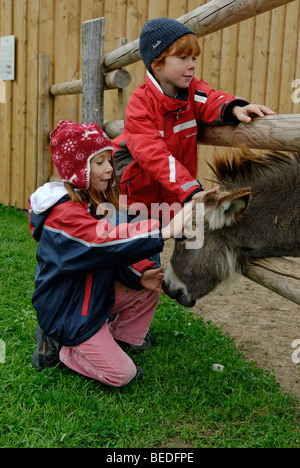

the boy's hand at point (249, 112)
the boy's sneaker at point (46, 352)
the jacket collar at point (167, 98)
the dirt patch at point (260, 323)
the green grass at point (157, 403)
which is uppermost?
the jacket collar at point (167, 98)

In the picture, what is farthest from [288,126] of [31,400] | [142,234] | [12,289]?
[12,289]

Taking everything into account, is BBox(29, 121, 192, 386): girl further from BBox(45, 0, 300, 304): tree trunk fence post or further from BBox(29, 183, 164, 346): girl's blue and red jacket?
BBox(45, 0, 300, 304): tree trunk fence post

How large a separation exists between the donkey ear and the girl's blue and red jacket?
0.93 feet

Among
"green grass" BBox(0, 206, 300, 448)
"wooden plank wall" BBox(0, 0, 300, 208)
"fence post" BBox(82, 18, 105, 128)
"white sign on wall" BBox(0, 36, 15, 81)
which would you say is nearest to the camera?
"green grass" BBox(0, 206, 300, 448)

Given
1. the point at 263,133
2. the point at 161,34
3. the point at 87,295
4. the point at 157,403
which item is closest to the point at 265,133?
the point at 263,133

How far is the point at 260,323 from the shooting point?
4.31 meters

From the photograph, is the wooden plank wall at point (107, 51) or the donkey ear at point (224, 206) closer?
the donkey ear at point (224, 206)

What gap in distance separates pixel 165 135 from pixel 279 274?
1.15 meters

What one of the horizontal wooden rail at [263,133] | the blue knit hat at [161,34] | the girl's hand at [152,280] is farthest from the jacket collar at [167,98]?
the girl's hand at [152,280]

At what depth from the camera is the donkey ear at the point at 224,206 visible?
2.36 meters

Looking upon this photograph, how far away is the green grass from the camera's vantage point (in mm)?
2443

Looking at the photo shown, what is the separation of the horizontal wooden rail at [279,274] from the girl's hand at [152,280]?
23.3 inches

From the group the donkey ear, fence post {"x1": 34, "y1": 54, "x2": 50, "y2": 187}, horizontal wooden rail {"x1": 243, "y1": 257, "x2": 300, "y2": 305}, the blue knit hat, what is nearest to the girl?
the donkey ear

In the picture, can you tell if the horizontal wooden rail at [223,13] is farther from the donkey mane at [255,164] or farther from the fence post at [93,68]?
the fence post at [93,68]
